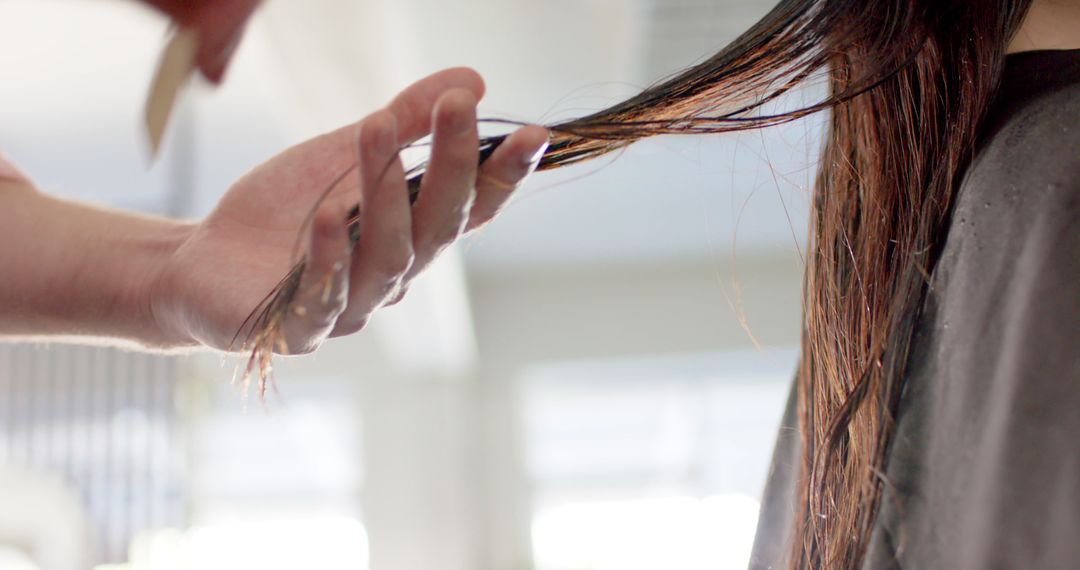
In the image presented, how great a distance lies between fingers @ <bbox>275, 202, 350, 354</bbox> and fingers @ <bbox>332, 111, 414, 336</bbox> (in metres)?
0.02

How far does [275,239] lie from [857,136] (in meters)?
0.38

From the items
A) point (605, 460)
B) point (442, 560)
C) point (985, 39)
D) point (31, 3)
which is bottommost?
point (442, 560)

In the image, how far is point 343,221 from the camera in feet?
1.56

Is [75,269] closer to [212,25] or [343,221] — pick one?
[343,221]

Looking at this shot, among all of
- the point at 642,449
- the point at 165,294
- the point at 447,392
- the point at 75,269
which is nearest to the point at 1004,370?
the point at 165,294

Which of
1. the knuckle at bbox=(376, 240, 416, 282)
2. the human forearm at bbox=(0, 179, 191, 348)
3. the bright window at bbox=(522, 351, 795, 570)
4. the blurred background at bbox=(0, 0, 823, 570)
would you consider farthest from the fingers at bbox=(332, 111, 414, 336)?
the bright window at bbox=(522, 351, 795, 570)

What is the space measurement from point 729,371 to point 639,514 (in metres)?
0.87

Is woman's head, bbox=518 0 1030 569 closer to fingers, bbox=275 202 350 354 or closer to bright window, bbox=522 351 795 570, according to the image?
fingers, bbox=275 202 350 354

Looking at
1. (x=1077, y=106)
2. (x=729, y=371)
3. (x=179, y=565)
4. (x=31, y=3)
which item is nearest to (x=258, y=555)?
(x=179, y=565)

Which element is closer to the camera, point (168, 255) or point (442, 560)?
point (168, 255)

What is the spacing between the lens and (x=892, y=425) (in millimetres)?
527

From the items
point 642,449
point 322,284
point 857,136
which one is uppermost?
point 857,136

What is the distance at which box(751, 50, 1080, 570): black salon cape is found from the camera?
43 centimetres

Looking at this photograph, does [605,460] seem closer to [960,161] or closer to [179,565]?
[179,565]
